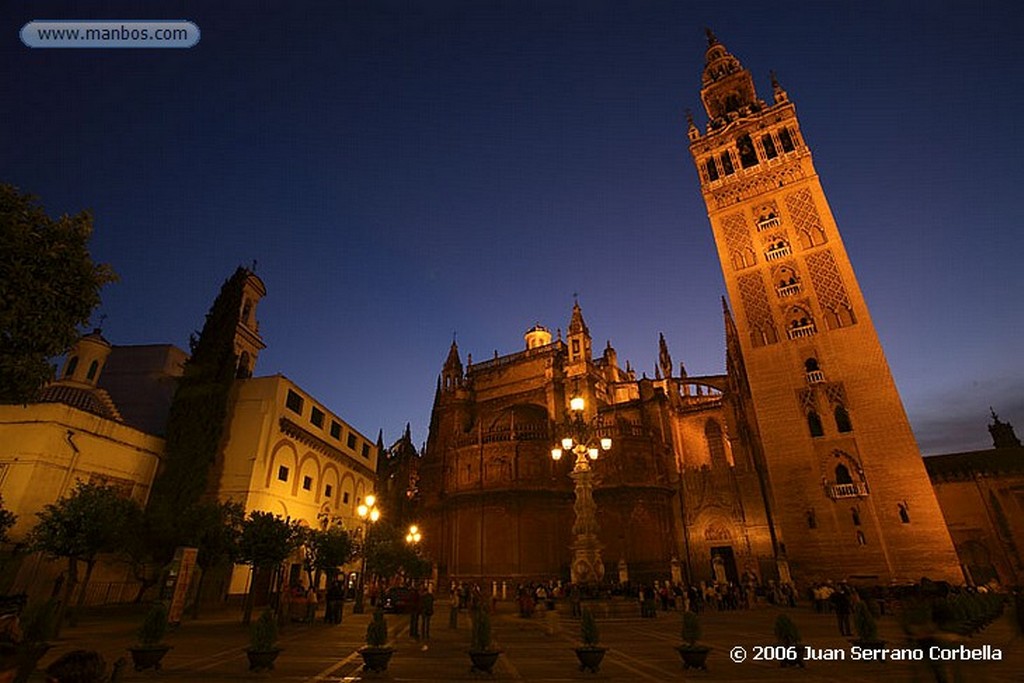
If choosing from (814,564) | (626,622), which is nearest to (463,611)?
(626,622)

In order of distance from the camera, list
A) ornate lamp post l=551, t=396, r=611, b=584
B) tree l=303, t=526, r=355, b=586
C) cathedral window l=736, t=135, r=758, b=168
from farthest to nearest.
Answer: cathedral window l=736, t=135, r=758, b=168 < tree l=303, t=526, r=355, b=586 < ornate lamp post l=551, t=396, r=611, b=584

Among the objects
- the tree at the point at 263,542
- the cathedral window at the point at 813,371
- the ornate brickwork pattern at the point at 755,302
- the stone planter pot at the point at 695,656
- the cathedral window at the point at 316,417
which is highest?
the ornate brickwork pattern at the point at 755,302

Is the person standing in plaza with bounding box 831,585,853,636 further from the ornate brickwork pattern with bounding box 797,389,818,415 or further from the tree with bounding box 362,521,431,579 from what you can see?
the tree with bounding box 362,521,431,579

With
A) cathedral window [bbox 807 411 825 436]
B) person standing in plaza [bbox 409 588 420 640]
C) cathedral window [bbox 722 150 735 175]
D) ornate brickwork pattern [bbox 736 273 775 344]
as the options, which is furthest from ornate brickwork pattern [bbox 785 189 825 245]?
person standing in plaza [bbox 409 588 420 640]

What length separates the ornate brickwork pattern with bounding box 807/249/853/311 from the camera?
106 ft

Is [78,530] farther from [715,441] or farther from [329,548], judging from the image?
[715,441]

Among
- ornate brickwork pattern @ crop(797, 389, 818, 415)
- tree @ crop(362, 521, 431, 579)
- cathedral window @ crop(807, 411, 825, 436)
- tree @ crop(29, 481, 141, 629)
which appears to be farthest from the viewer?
tree @ crop(362, 521, 431, 579)

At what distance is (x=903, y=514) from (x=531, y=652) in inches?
1032

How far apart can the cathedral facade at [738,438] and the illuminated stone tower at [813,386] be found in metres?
0.10

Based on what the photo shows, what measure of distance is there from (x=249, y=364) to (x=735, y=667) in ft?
125

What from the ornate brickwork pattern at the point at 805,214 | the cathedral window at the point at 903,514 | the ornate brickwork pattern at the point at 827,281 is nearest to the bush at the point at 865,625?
the cathedral window at the point at 903,514

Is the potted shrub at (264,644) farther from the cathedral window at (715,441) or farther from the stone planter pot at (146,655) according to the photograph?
the cathedral window at (715,441)

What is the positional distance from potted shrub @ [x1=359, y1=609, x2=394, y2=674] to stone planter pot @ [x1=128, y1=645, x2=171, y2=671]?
3767 millimetres

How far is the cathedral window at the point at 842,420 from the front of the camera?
98.7 feet
